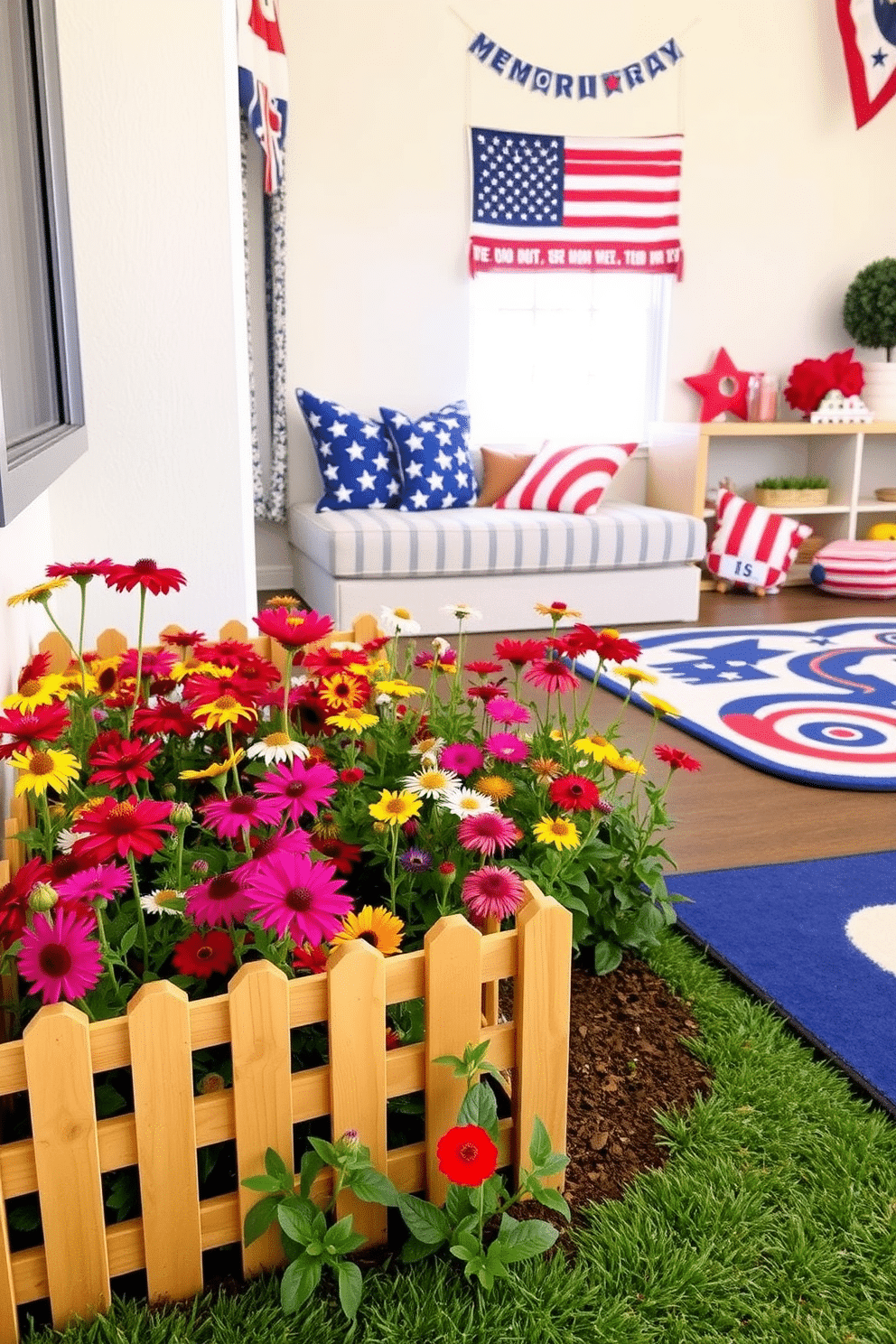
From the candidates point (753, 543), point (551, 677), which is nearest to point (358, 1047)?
point (551, 677)

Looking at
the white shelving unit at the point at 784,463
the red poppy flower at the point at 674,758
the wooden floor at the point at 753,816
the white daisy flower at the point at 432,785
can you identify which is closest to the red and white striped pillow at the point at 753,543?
the white shelving unit at the point at 784,463

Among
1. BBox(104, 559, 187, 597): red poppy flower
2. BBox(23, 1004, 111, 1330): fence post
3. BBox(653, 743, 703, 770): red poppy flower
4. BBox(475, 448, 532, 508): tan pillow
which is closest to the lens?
BBox(23, 1004, 111, 1330): fence post

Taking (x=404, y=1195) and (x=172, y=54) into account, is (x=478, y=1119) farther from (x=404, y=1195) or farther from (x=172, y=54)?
(x=172, y=54)

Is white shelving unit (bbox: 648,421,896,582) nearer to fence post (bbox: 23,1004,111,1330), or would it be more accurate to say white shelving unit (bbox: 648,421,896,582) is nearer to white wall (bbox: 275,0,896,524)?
white wall (bbox: 275,0,896,524)

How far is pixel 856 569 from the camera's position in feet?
14.7

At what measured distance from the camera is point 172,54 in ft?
5.76

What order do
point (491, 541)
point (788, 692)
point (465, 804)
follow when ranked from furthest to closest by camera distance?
point (491, 541) < point (788, 692) < point (465, 804)

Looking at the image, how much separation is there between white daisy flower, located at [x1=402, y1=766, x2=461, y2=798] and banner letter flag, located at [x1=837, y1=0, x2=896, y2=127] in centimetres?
478

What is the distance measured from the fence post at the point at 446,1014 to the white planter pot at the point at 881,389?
4576 mm

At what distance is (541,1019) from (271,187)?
12.0 feet

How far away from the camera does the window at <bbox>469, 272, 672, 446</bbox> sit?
4.80 metres

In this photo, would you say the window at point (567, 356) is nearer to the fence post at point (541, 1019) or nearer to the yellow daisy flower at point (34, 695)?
the yellow daisy flower at point (34, 695)

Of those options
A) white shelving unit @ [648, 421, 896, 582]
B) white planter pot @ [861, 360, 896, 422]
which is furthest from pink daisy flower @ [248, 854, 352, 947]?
white planter pot @ [861, 360, 896, 422]

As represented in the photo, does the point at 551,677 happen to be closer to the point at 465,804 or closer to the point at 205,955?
the point at 465,804
